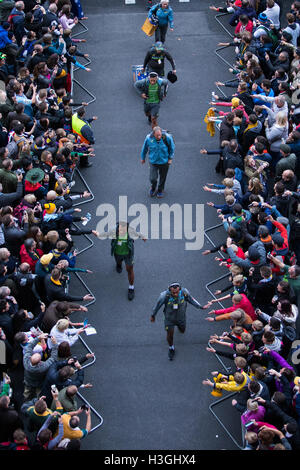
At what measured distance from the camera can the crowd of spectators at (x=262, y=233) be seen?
10.5 m

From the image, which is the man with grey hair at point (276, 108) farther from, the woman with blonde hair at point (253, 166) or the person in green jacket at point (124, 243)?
the person in green jacket at point (124, 243)

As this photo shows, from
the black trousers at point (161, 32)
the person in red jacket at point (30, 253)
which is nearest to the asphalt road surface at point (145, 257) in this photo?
the black trousers at point (161, 32)

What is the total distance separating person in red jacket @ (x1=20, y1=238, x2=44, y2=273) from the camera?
40.0ft

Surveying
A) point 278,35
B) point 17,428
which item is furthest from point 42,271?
point 278,35

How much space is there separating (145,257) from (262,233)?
279cm

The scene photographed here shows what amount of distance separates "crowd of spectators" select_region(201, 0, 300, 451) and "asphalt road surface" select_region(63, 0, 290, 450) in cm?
41

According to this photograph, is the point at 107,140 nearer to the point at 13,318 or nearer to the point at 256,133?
the point at 256,133

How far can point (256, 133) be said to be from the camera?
14.8 meters

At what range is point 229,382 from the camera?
1097cm

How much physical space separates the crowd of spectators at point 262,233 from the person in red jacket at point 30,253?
315cm

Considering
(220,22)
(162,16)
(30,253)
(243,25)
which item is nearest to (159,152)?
(30,253)

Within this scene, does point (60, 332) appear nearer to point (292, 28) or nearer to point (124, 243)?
point (124, 243)

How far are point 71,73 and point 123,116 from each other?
1998 mm

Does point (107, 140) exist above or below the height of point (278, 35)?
below
